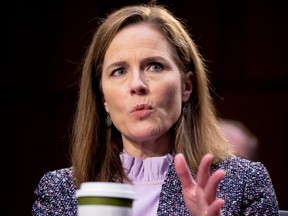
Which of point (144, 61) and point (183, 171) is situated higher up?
point (144, 61)

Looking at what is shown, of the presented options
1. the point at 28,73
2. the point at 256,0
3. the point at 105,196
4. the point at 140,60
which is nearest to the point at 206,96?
the point at 140,60

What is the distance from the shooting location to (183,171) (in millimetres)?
1119

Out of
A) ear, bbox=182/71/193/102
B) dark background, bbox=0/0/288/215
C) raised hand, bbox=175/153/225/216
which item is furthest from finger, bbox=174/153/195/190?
dark background, bbox=0/0/288/215

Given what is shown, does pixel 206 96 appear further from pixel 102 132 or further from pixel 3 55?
pixel 3 55

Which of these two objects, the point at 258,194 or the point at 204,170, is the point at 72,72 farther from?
the point at 204,170

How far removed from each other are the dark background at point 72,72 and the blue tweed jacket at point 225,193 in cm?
223

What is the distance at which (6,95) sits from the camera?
14.1 ft

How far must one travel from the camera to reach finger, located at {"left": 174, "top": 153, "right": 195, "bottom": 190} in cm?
110

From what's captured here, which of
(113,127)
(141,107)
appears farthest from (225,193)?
(113,127)

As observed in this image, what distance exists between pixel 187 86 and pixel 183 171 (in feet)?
2.56

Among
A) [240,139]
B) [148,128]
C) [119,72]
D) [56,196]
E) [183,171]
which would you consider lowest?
[183,171]

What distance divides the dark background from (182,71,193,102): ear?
7.08 feet

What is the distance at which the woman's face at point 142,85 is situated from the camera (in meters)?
1.66

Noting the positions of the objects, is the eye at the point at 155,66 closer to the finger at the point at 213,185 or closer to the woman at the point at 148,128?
the woman at the point at 148,128
